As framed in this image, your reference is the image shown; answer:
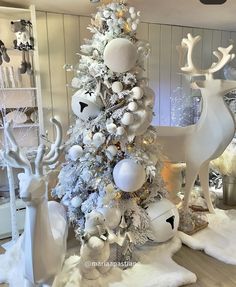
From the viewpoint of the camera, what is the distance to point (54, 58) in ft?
10.5

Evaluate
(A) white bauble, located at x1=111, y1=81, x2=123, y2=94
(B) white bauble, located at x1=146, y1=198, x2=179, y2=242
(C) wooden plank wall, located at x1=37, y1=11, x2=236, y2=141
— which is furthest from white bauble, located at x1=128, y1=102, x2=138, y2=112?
(C) wooden plank wall, located at x1=37, y1=11, x2=236, y2=141

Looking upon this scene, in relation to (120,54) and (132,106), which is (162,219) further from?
(120,54)

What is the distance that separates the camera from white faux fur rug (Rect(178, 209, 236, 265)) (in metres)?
2.33

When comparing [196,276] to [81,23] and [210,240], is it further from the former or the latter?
[81,23]

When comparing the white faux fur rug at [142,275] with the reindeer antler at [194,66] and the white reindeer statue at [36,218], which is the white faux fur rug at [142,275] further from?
the reindeer antler at [194,66]

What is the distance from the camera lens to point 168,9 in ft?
9.83

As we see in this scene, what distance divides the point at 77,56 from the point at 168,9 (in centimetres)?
113

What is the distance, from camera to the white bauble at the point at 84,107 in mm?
2043

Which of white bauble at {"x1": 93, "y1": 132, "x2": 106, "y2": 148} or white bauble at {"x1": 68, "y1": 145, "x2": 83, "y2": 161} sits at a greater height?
white bauble at {"x1": 93, "y1": 132, "x2": 106, "y2": 148}

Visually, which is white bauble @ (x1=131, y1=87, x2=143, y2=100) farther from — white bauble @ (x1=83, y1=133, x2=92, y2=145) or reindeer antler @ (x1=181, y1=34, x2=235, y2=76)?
reindeer antler @ (x1=181, y1=34, x2=235, y2=76)

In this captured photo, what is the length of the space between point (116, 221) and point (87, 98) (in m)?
0.90

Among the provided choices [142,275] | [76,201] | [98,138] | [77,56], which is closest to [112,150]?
[98,138]

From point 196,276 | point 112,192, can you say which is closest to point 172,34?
point 112,192

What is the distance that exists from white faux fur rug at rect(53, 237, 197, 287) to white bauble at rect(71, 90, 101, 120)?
3.46 feet
